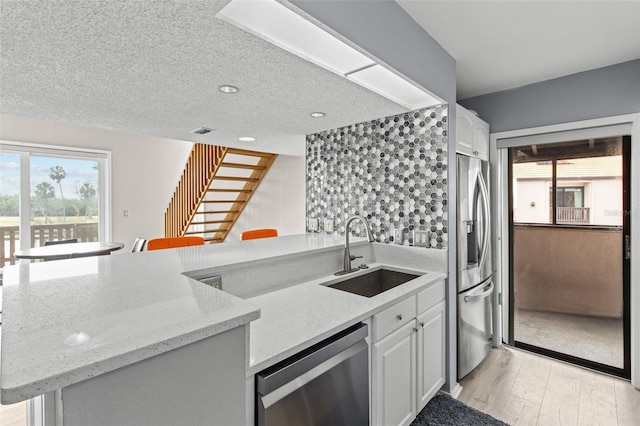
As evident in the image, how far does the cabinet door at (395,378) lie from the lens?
151 centimetres

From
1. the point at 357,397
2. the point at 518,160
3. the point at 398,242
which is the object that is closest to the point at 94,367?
the point at 357,397

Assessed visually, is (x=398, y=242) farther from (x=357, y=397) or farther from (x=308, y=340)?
(x=308, y=340)

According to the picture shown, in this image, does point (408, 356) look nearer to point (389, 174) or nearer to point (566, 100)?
point (389, 174)

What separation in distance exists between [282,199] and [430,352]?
9.77 ft

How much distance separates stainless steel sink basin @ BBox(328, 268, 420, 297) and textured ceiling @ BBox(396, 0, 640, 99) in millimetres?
1665

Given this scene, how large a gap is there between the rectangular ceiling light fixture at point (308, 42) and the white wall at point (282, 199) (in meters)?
2.24

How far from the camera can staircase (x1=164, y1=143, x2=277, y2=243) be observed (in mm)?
4410

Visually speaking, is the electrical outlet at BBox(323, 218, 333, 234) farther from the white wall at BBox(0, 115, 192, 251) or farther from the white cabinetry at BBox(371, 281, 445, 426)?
the white wall at BBox(0, 115, 192, 251)

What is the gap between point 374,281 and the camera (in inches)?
92.4

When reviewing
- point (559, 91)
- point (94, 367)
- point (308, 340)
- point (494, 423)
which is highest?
point (559, 91)

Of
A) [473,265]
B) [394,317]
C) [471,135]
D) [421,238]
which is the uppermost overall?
[471,135]

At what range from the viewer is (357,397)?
1.36m

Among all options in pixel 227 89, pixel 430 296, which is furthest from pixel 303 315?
pixel 227 89

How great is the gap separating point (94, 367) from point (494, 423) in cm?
224
